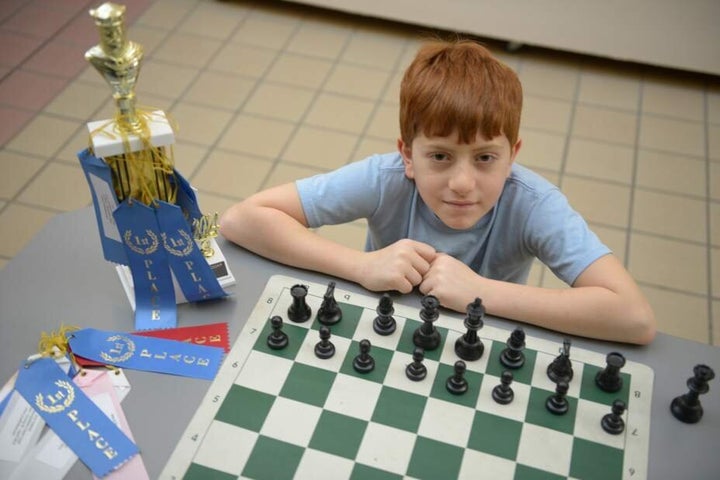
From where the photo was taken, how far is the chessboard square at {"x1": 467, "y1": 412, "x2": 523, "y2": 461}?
3.46 feet

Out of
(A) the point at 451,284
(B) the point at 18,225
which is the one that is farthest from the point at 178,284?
(B) the point at 18,225

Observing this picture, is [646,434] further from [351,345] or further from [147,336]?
[147,336]

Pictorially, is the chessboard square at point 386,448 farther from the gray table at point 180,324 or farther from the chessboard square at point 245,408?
the gray table at point 180,324

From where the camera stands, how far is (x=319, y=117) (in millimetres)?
3150

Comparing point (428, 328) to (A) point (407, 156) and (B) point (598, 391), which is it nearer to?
(B) point (598, 391)

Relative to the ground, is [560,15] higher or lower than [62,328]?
lower

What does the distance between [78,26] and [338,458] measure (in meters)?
3.19

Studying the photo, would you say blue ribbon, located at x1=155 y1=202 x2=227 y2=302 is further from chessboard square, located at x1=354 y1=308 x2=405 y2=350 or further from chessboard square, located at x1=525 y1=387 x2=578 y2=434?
chessboard square, located at x1=525 y1=387 x2=578 y2=434

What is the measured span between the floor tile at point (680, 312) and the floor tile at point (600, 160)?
0.60 meters

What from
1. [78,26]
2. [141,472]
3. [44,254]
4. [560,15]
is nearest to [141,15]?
[78,26]

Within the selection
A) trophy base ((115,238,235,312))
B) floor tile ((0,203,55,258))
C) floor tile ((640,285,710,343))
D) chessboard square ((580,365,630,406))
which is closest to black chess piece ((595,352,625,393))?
chessboard square ((580,365,630,406))

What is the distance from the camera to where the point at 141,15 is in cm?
366

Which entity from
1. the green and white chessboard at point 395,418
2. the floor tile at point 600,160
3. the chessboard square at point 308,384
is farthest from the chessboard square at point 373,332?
the floor tile at point 600,160

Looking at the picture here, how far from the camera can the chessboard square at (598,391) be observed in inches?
44.9
